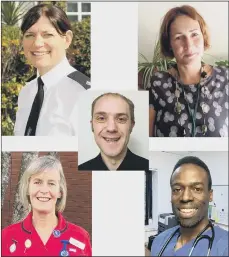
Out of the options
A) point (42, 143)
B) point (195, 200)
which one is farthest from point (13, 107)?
point (195, 200)

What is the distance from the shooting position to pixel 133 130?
7.54ft

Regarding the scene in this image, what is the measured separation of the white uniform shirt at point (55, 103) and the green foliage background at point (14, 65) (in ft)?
0.10

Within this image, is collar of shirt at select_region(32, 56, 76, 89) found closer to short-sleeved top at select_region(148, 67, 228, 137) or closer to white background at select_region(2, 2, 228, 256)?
white background at select_region(2, 2, 228, 256)

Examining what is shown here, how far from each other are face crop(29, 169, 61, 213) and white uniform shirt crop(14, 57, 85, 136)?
199 millimetres

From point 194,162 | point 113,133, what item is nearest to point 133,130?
point 113,133

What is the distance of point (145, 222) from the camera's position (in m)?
2.29

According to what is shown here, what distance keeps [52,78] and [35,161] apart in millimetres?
408

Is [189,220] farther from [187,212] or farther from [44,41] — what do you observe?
[44,41]

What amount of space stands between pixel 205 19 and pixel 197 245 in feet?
3.48

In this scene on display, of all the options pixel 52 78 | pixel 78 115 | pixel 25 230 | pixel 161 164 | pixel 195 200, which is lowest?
pixel 25 230

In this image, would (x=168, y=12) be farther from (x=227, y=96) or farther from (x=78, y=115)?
(x=78, y=115)

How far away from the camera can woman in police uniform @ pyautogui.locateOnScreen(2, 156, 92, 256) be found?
2305 millimetres

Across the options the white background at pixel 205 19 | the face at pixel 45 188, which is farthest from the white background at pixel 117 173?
the face at pixel 45 188

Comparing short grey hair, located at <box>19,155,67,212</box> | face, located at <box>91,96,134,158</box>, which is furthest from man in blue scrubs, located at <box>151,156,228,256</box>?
short grey hair, located at <box>19,155,67,212</box>
